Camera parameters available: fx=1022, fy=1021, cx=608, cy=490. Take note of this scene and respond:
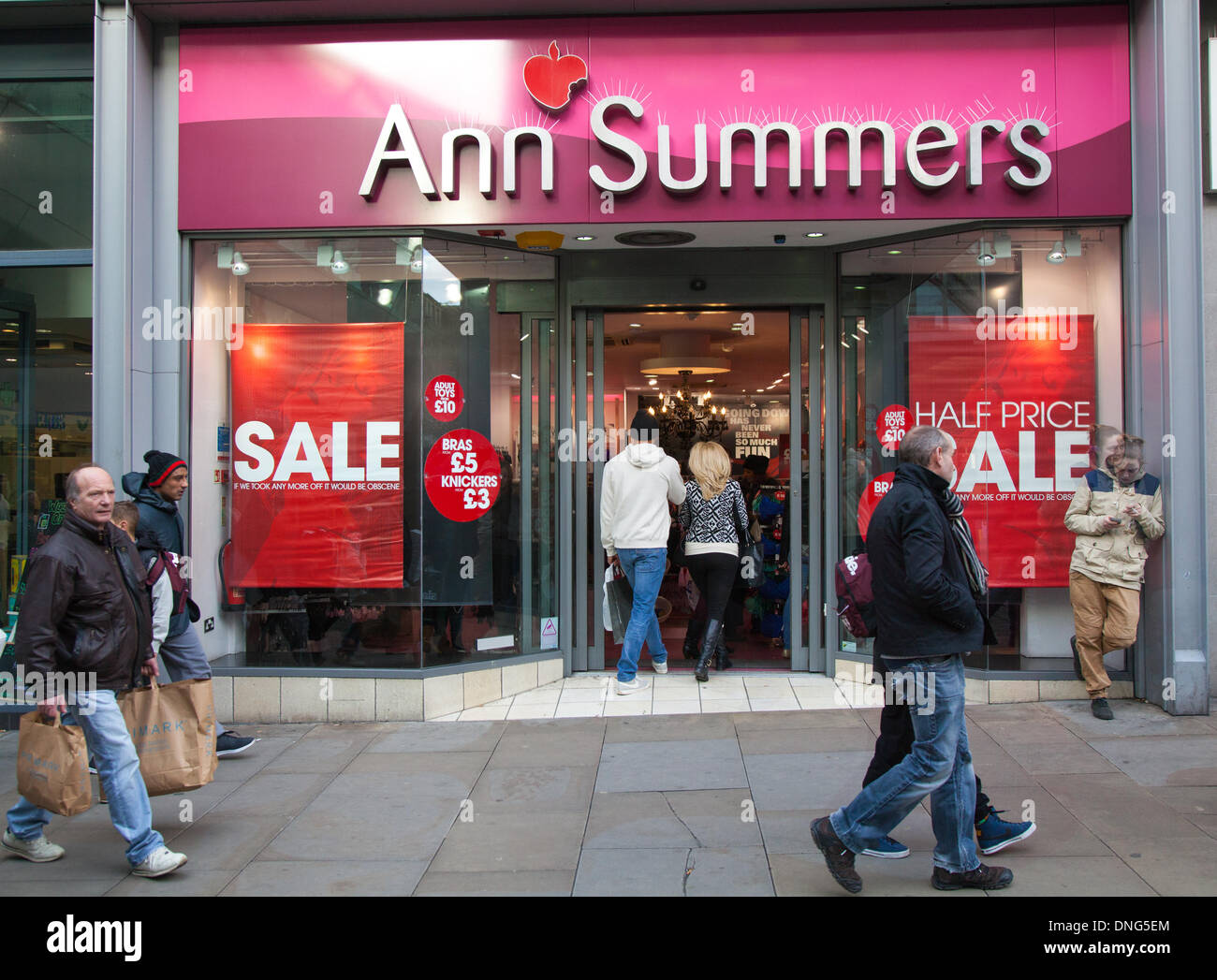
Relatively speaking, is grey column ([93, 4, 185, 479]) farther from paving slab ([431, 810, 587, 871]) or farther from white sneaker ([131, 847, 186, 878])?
paving slab ([431, 810, 587, 871])

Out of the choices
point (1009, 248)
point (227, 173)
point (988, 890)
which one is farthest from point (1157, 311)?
point (227, 173)

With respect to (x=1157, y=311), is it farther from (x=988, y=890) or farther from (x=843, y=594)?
(x=988, y=890)

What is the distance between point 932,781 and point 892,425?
4030mm

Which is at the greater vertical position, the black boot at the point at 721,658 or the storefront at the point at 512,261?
the storefront at the point at 512,261

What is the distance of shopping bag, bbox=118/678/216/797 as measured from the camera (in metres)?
4.70

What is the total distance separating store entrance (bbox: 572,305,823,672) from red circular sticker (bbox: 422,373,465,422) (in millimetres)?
1088

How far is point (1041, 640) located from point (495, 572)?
4000 mm

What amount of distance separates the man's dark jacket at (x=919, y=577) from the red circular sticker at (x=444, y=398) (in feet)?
13.1

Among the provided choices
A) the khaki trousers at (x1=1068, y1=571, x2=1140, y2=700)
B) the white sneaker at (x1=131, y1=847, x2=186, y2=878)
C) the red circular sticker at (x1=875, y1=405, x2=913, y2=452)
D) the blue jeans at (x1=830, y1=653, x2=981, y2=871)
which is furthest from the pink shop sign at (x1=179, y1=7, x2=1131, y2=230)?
the white sneaker at (x1=131, y1=847, x2=186, y2=878)

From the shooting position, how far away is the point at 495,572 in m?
7.68

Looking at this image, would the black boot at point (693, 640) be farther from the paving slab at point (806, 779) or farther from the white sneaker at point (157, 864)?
the white sneaker at point (157, 864)

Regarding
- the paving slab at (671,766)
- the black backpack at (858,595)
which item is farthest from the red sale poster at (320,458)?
the black backpack at (858,595)

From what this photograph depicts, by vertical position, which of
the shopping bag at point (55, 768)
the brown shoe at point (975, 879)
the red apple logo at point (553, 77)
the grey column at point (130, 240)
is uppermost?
the red apple logo at point (553, 77)

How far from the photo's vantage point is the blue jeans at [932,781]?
401 cm
